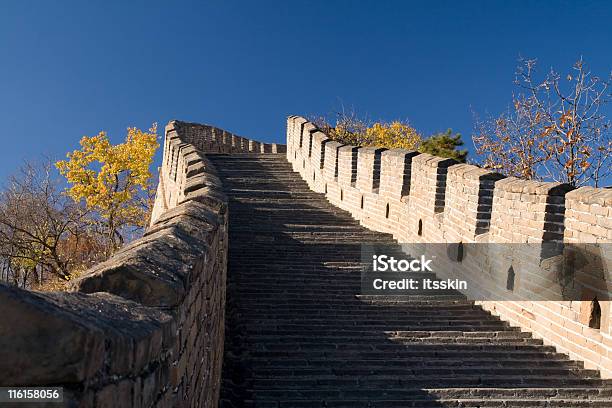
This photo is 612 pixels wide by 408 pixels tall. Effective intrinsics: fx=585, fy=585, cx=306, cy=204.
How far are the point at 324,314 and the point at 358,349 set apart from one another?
846mm

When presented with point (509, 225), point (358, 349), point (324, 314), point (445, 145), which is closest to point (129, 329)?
point (358, 349)

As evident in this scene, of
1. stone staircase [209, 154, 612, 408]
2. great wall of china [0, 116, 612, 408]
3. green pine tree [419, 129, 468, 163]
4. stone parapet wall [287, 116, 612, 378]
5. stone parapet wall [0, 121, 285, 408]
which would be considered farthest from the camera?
green pine tree [419, 129, 468, 163]

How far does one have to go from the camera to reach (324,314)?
642 centimetres

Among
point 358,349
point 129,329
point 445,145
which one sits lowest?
point 358,349

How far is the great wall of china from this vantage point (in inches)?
59.8

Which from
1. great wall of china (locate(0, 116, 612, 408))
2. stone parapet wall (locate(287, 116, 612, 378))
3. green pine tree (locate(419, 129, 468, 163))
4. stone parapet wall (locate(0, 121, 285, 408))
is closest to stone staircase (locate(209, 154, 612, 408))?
great wall of china (locate(0, 116, 612, 408))

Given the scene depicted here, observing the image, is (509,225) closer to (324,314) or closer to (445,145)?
(324,314)

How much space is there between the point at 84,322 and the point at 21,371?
167 mm

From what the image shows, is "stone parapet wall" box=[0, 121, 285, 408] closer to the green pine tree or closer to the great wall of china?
the great wall of china

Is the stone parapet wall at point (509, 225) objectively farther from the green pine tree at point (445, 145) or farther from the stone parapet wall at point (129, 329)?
the green pine tree at point (445, 145)

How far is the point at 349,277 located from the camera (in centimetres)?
761

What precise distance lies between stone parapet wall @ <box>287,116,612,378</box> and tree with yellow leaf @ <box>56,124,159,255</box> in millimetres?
16943

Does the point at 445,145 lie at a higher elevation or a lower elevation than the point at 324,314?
higher

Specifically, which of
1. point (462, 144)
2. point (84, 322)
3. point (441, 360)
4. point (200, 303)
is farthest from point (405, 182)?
point (462, 144)
